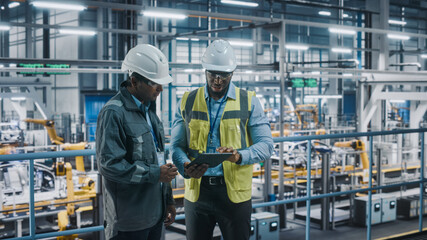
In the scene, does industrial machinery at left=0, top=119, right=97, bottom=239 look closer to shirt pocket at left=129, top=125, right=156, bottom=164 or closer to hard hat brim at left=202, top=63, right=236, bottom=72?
hard hat brim at left=202, top=63, right=236, bottom=72

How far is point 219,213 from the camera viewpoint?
2711mm

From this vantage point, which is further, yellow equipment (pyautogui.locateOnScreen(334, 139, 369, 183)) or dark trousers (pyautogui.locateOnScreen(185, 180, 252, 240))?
yellow equipment (pyautogui.locateOnScreen(334, 139, 369, 183))

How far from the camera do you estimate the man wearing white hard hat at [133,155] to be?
2.13 metres

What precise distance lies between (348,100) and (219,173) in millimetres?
30165

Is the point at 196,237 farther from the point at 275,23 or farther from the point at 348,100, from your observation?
the point at 348,100

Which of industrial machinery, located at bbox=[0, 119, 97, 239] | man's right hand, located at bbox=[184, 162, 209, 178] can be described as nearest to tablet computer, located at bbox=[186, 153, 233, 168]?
man's right hand, located at bbox=[184, 162, 209, 178]

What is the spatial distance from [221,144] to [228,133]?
0.08 metres

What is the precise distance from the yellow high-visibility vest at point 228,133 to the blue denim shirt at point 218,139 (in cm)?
4

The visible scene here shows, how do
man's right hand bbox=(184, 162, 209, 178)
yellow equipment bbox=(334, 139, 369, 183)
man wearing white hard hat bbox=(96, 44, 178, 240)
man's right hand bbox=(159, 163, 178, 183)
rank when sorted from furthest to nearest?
yellow equipment bbox=(334, 139, 369, 183) < man's right hand bbox=(184, 162, 209, 178) < man's right hand bbox=(159, 163, 178, 183) < man wearing white hard hat bbox=(96, 44, 178, 240)

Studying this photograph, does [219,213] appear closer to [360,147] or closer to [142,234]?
[142,234]

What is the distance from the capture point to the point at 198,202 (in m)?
2.74

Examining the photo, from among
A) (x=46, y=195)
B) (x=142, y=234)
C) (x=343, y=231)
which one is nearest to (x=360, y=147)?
(x=343, y=231)

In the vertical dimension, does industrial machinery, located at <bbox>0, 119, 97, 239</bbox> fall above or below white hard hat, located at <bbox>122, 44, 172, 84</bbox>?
below

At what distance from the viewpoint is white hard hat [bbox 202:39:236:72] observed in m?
2.69
